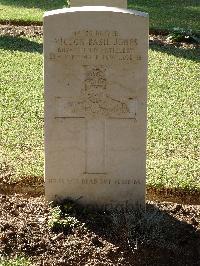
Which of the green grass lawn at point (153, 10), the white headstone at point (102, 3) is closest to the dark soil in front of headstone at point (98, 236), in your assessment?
the white headstone at point (102, 3)

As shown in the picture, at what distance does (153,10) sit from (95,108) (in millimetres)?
13782

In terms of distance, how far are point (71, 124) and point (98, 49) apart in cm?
78

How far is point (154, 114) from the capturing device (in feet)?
31.5

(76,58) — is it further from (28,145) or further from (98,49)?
(28,145)

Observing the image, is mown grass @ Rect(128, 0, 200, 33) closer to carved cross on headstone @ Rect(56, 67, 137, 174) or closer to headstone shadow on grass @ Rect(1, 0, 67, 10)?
headstone shadow on grass @ Rect(1, 0, 67, 10)

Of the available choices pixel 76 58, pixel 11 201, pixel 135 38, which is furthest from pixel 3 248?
pixel 135 38

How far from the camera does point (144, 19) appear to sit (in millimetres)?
5637

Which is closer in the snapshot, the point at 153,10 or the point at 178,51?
the point at 178,51

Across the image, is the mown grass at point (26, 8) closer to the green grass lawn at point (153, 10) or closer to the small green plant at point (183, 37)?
the green grass lawn at point (153, 10)

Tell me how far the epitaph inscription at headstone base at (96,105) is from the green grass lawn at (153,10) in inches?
411

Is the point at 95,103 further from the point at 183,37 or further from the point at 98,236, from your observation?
the point at 183,37

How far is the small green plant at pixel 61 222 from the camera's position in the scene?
19.0 feet

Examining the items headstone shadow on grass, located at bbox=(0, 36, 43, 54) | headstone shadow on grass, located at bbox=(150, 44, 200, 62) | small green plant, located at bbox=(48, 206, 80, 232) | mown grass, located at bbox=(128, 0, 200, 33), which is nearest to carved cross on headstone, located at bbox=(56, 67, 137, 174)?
small green plant, located at bbox=(48, 206, 80, 232)

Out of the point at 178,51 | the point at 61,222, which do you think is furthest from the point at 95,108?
the point at 178,51
